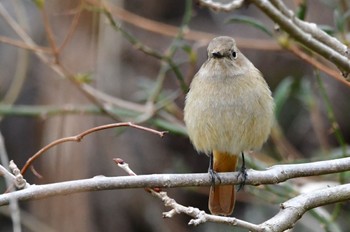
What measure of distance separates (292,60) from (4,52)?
219 cm

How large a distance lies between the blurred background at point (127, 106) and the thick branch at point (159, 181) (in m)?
1.46

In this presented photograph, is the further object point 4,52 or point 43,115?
point 4,52

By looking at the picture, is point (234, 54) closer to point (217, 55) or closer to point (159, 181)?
point (217, 55)

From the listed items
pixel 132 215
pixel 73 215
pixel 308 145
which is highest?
pixel 308 145

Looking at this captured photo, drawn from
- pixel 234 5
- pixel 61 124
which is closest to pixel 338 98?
pixel 61 124

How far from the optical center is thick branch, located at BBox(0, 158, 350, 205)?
239 cm

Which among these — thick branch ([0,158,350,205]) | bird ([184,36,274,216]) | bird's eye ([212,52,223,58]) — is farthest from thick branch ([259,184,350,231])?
bird's eye ([212,52,223,58])

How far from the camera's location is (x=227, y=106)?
11.5 feet

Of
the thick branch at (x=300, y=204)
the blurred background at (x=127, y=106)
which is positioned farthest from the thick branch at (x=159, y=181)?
the blurred background at (x=127, y=106)

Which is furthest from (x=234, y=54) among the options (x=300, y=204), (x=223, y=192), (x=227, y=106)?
(x=300, y=204)

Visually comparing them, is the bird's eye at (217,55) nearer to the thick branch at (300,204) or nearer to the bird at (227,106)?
the bird at (227,106)

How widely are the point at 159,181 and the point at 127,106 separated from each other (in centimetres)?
206

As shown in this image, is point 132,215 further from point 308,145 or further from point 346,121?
point 346,121

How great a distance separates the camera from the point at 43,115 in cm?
435
